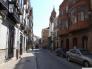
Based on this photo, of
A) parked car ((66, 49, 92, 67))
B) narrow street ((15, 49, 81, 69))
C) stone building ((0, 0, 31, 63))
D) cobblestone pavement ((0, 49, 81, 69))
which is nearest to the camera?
cobblestone pavement ((0, 49, 81, 69))

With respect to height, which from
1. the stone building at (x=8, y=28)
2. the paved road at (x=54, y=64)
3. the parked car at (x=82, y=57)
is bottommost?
the paved road at (x=54, y=64)

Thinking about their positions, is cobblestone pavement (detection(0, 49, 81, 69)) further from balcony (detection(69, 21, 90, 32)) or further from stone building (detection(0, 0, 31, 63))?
balcony (detection(69, 21, 90, 32))

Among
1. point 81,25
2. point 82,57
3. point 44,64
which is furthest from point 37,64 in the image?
point 81,25

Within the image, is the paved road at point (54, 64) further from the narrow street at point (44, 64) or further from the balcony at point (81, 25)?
the balcony at point (81, 25)

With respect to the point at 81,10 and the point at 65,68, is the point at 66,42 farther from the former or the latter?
the point at 65,68

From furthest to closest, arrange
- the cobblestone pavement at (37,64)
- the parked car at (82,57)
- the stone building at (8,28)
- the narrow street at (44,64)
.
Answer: the parked car at (82,57)
the stone building at (8,28)
the narrow street at (44,64)
the cobblestone pavement at (37,64)

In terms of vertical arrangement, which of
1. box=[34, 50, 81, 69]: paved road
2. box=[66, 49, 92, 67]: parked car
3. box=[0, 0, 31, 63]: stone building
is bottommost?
box=[34, 50, 81, 69]: paved road

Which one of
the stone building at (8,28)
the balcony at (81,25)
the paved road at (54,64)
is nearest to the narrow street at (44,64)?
the paved road at (54,64)

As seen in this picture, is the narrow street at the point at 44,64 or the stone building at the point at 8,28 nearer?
the narrow street at the point at 44,64

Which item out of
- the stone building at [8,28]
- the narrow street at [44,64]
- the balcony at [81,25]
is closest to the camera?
the narrow street at [44,64]

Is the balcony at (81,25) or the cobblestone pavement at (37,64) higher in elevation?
the balcony at (81,25)

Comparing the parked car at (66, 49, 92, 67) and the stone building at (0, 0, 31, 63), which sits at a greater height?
the stone building at (0, 0, 31, 63)

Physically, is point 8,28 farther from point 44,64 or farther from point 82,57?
point 82,57

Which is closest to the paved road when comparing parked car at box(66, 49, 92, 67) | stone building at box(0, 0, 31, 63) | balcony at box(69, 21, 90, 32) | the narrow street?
the narrow street
